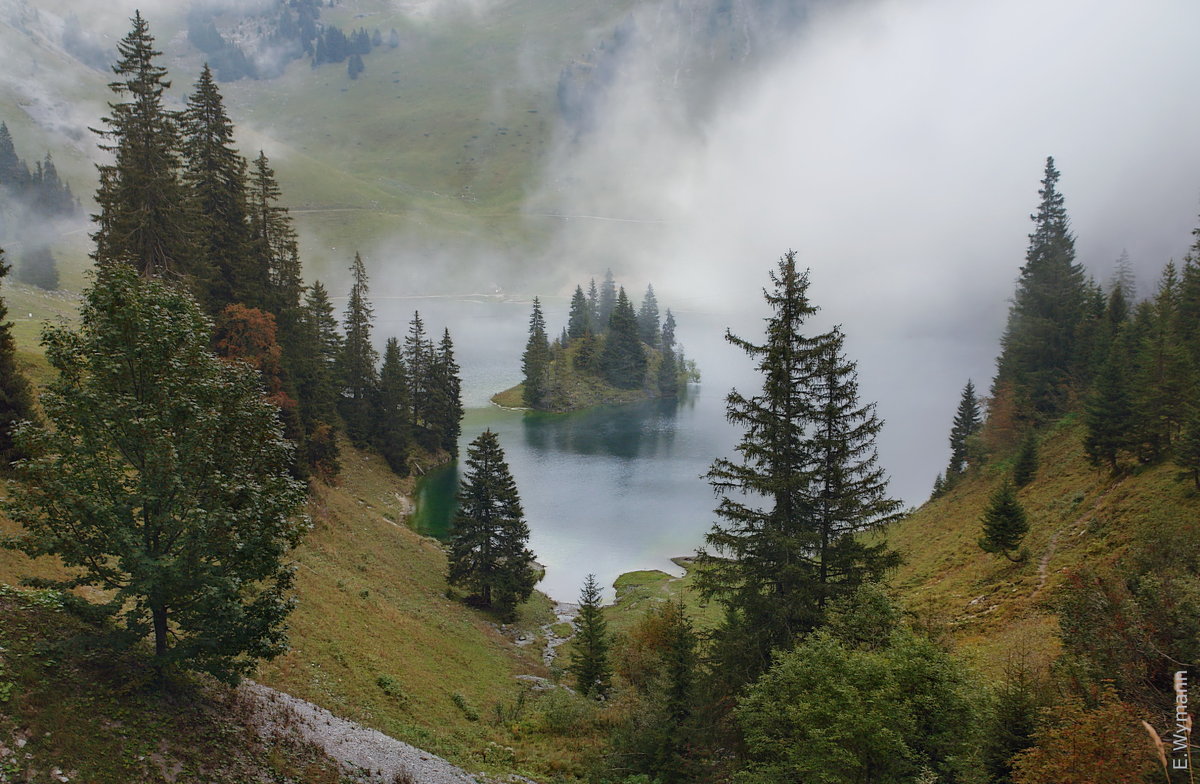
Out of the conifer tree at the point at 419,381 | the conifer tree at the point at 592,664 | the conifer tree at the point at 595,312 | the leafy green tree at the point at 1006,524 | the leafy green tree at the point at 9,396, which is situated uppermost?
the conifer tree at the point at 595,312

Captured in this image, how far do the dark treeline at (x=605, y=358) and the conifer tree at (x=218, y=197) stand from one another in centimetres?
7910

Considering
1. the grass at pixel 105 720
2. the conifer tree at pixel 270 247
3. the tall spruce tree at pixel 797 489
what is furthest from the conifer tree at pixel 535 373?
the grass at pixel 105 720

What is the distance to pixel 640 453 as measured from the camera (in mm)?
98688

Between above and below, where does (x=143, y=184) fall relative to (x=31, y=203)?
below

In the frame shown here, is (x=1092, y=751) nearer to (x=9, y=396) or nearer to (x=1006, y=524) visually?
(x=1006, y=524)

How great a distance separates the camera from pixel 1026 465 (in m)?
48.8

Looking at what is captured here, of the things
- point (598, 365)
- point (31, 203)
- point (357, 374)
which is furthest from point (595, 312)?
point (31, 203)

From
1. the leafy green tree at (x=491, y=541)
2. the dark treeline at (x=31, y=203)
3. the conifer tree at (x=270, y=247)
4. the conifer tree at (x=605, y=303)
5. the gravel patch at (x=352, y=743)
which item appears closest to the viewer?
the gravel patch at (x=352, y=743)

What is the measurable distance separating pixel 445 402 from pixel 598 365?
57.9m

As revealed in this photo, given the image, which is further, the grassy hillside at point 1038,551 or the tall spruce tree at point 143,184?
the tall spruce tree at point 143,184

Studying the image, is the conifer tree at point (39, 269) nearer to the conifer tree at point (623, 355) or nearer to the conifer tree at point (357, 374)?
the conifer tree at point (357, 374)

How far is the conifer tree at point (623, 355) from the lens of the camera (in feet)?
463

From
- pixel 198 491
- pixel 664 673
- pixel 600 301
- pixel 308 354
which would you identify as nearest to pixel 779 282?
pixel 664 673

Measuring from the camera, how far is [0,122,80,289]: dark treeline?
139500 mm
